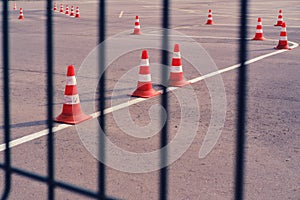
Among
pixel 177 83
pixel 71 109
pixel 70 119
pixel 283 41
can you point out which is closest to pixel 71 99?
pixel 71 109

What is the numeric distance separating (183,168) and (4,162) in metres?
1.69

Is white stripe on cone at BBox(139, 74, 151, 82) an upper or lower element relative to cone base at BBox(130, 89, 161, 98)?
upper

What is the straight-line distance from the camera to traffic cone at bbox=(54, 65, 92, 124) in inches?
277

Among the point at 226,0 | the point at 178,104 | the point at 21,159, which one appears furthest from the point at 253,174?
the point at 226,0

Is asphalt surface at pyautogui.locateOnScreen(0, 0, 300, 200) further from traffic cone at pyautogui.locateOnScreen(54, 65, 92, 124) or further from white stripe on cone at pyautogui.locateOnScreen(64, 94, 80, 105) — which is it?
white stripe on cone at pyautogui.locateOnScreen(64, 94, 80, 105)

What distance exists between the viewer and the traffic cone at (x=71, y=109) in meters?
7.05

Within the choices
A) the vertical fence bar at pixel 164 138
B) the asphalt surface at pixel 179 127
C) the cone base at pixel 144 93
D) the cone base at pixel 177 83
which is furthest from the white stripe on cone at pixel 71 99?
the cone base at pixel 177 83

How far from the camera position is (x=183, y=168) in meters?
5.27

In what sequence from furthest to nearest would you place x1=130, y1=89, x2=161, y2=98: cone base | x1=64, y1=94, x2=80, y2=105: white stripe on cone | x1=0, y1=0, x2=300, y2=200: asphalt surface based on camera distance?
x1=130, y1=89, x2=161, y2=98: cone base
x1=64, y1=94, x2=80, y2=105: white stripe on cone
x1=0, y1=0, x2=300, y2=200: asphalt surface

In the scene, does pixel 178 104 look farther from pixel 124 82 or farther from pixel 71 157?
pixel 71 157

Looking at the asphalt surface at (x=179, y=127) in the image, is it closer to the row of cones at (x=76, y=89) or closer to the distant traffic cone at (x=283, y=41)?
the row of cones at (x=76, y=89)

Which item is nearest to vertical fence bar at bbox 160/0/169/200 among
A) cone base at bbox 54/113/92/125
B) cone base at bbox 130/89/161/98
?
cone base at bbox 130/89/161/98

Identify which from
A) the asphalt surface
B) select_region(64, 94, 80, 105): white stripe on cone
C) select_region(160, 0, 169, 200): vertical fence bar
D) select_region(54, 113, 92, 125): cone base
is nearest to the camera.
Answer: select_region(160, 0, 169, 200): vertical fence bar

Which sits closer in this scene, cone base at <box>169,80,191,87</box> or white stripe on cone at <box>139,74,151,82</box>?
white stripe on cone at <box>139,74,151,82</box>
